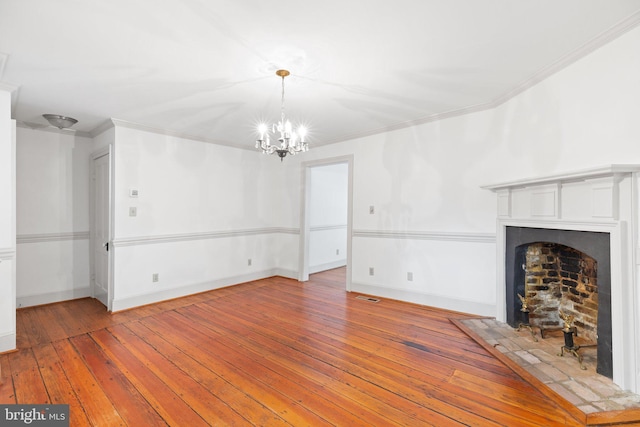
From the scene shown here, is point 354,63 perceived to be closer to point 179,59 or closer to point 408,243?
point 179,59

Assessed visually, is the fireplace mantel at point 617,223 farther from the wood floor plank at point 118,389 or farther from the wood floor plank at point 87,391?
the wood floor plank at point 87,391

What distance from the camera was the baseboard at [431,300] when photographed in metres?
3.65

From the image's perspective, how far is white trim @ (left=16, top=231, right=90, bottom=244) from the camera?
4070 millimetres

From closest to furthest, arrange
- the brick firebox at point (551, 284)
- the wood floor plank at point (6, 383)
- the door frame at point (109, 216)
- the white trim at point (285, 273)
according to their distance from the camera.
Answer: the wood floor plank at point (6, 383) → the brick firebox at point (551, 284) → the door frame at point (109, 216) → the white trim at point (285, 273)

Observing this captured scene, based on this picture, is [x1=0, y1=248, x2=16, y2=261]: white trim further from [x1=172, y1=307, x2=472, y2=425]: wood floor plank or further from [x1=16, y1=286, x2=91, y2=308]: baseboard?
[x1=172, y1=307, x2=472, y2=425]: wood floor plank

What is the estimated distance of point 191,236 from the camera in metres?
4.75

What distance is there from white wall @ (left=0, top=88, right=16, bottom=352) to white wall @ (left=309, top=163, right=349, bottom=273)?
171 inches

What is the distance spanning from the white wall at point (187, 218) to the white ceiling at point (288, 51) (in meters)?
0.91

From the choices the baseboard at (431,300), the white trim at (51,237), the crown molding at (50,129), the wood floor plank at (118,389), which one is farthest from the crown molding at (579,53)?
the white trim at (51,237)

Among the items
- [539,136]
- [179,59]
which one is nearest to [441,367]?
[539,136]

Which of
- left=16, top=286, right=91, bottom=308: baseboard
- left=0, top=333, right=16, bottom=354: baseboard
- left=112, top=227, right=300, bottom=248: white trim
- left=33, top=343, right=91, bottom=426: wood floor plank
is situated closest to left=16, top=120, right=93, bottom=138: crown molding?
left=112, top=227, right=300, bottom=248: white trim

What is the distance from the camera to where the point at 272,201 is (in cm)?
605

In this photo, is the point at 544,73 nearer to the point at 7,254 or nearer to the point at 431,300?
the point at 431,300

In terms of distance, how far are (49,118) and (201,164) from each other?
192 cm
